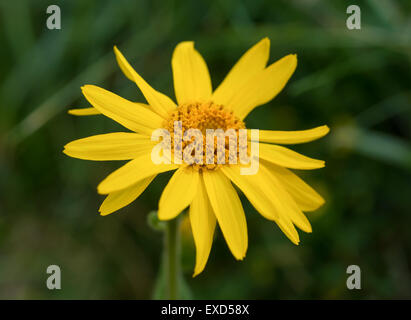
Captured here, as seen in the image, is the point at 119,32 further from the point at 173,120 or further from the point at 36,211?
Result: the point at 173,120

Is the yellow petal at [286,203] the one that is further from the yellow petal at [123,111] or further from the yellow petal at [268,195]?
the yellow petal at [123,111]

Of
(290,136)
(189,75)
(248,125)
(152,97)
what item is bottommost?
(290,136)

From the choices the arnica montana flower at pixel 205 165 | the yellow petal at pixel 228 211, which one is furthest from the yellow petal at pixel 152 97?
the yellow petal at pixel 228 211

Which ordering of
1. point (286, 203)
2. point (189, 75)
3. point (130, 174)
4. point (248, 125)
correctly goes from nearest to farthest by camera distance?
point (130, 174) < point (286, 203) < point (189, 75) < point (248, 125)

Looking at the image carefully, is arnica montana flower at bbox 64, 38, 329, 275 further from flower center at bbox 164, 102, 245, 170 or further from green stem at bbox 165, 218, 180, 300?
green stem at bbox 165, 218, 180, 300

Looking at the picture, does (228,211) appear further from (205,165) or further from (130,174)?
(130,174)

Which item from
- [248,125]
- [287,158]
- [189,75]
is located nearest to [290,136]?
[287,158]
